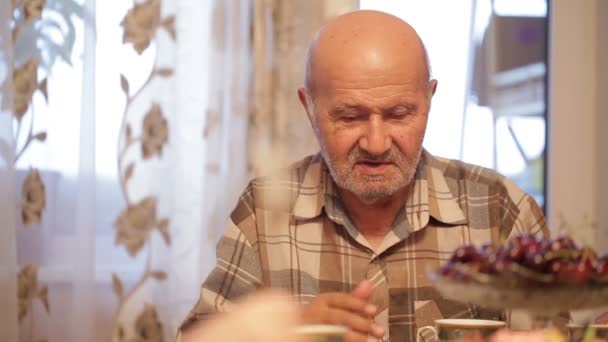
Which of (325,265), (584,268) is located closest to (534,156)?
(325,265)

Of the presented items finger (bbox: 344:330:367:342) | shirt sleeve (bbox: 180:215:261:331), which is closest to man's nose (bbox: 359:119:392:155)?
shirt sleeve (bbox: 180:215:261:331)

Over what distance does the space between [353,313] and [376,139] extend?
41cm

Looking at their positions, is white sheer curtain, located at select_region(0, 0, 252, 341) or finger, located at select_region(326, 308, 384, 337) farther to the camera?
white sheer curtain, located at select_region(0, 0, 252, 341)

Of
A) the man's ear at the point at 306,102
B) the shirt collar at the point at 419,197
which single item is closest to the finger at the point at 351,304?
the shirt collar at the point at 419,197

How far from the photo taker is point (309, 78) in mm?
1508

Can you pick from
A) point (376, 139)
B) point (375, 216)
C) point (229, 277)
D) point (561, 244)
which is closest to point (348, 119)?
point (376, 139)

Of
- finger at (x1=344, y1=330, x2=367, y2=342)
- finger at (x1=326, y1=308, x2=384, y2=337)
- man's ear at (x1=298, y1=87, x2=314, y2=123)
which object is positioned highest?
man's ear at (x1=298, y1=87, x2=314, y2=123)

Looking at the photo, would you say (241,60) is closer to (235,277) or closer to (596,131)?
(235,277)

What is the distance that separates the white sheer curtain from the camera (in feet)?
6.24

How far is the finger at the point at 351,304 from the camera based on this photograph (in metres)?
1.03

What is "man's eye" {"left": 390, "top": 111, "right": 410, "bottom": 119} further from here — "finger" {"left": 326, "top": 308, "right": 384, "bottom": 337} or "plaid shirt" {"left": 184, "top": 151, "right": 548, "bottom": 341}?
"finger" {"left": 326, "top": 308, "right": 384, "bottom": 337}

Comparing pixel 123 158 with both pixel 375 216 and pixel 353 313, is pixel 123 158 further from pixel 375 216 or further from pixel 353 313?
pixel 353 313

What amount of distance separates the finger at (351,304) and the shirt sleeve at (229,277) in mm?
376

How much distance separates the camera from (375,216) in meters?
1.49
